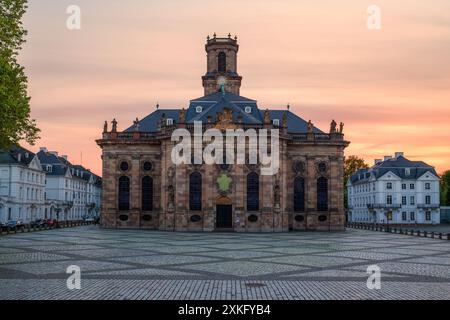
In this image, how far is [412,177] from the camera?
107750mm

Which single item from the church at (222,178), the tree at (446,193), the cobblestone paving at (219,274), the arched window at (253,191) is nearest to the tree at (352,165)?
the tree at (446,193)

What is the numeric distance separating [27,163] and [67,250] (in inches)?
2251

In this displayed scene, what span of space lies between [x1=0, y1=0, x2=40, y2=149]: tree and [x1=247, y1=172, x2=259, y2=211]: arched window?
35.7 meters

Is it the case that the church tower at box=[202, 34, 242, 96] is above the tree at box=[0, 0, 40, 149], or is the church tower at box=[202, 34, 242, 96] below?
above

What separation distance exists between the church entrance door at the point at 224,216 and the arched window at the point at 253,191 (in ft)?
7.77

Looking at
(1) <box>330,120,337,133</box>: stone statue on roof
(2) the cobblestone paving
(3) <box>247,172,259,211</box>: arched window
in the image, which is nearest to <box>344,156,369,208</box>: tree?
(1) <box>330,120,337,133</box>: stone statue on roof

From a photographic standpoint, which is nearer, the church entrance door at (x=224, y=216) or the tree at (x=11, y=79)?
the tree at (x=11, y=79)

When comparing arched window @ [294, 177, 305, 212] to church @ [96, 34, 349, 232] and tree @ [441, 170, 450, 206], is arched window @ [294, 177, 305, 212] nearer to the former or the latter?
church @ [96, 34, 349, 232]

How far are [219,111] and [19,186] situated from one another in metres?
36.6

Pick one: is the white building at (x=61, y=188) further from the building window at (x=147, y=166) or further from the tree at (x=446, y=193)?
the tree at (x=446, y=193)

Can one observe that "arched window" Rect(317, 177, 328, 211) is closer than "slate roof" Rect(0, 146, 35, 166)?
Yes

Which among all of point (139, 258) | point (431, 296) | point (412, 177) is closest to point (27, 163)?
point (139, 258)

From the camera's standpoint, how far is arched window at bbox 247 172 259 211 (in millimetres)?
65312

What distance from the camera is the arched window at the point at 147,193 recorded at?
71.6 metres
